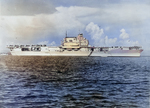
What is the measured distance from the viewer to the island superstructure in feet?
251

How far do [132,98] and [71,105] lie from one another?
172 inches

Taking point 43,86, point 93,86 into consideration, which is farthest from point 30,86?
point 93,86

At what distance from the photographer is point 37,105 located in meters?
13.7

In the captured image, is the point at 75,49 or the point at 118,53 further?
the point at 75,49

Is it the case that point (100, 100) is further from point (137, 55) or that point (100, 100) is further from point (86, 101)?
point (137, 55)

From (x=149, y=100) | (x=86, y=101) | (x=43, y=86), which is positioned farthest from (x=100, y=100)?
(x=43, y=86)

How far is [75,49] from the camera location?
78812 mm

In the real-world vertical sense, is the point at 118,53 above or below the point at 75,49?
below

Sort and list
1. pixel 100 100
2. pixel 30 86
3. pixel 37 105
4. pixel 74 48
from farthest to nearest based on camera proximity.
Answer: pixel 74 48 → pixel 30 86 → pixel 100 100 → pixel 37 105

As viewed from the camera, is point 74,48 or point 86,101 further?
point 74,48

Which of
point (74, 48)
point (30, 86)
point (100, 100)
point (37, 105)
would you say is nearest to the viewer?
point (37, 105)

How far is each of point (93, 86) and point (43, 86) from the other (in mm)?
4137

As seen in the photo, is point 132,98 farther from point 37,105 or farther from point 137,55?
point 137,55

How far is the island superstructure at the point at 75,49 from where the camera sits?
251 ft
